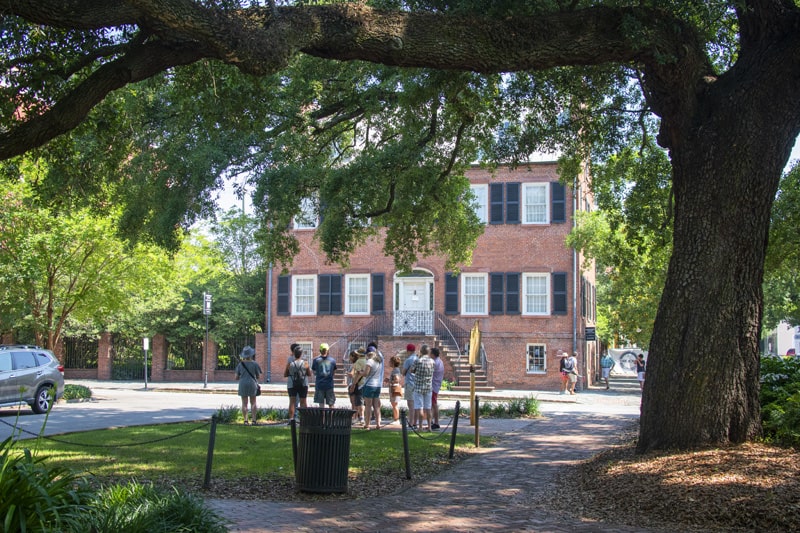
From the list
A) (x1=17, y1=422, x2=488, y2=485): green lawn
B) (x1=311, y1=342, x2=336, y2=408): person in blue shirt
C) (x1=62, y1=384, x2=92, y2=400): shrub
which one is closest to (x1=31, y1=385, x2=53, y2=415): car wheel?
(x1=62, y1=384, x2=92, y2=400): shrub

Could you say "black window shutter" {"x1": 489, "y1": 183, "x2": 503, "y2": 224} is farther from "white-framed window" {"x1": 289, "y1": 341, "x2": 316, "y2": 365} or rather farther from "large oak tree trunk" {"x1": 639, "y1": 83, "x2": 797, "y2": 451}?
"large oak tree trunk" {"x1": 639, "y1": 83, "x2": 797, "y2": 451}

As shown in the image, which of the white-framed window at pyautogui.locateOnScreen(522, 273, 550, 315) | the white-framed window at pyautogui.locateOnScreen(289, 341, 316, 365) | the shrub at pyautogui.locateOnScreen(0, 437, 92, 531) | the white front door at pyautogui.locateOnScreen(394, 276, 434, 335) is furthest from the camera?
the white-framed window at pyautogui.locateOnScreen(289, 341, 316, 365)

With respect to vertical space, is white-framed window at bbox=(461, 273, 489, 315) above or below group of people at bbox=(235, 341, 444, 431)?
above

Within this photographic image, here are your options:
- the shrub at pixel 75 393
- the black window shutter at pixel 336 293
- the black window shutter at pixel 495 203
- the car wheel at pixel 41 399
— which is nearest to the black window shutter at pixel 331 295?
the black window shutter at pixel 336 293

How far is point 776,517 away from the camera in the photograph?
729cm

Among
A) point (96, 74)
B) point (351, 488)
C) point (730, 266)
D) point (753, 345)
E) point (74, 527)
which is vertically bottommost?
point (351, 488)

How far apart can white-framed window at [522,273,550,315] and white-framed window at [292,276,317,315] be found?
9.41 metres

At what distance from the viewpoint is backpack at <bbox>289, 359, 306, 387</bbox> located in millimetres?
16172

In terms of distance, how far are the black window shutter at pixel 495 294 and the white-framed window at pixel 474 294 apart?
0.22 m

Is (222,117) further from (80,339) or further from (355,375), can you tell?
(80,339)

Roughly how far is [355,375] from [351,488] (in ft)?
21.6

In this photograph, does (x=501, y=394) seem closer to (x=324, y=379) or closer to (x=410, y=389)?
(x=410, y=389)

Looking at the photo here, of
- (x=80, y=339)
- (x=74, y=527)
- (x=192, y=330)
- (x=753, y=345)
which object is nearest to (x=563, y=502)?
(x=753, y=345)

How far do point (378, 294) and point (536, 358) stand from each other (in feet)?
24.1
